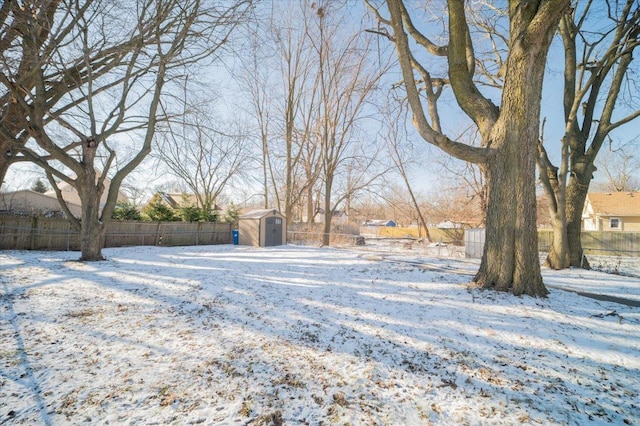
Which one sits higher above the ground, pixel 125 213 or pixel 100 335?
pixel 125 213

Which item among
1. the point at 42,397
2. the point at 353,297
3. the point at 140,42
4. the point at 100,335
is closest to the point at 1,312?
the point at 100,335

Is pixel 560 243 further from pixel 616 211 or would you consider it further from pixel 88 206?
pixel 616 211

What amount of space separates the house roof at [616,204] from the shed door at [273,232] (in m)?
31.0

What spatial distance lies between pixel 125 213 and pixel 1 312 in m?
12.2

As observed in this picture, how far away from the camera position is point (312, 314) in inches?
171

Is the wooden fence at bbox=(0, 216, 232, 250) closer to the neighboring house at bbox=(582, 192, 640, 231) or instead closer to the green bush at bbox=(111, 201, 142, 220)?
the green bush at bbox=(111, 201, 142, 220)

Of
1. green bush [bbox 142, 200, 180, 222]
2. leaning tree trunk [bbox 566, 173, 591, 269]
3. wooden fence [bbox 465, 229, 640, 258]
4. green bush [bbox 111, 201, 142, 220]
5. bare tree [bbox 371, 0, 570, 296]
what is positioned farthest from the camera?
green bush [bbox 142, 200, 180, 222]

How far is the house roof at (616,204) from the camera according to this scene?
83.2ft

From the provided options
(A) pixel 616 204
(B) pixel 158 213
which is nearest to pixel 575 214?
(B) pixel 158 213

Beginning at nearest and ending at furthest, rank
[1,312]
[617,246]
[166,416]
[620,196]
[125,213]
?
[166,416], [1,312], [125,213], [617,246], [620,196]

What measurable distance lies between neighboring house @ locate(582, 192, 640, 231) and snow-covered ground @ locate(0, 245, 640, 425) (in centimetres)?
2925

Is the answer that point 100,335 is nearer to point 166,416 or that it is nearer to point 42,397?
point 42,397

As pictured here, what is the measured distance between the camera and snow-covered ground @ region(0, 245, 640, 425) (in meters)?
2.16

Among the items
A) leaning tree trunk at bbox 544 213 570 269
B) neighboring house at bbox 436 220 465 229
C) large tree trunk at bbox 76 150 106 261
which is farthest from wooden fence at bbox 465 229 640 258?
large tree trunk at bbox 76 150 106 261
